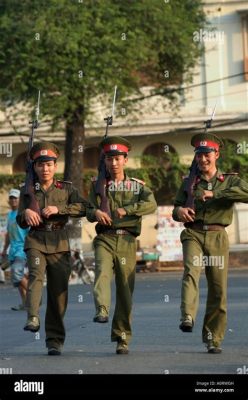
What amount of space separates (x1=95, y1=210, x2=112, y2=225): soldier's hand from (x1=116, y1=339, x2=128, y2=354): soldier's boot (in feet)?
3.69

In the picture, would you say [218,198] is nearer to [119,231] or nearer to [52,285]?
[119,231]

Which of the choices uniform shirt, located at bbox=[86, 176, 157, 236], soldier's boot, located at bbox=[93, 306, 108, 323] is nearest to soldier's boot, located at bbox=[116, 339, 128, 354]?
soldier's boot, located at bbox=[93, 306, 108, 323]

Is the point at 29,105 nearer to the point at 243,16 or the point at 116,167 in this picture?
the point at 243,16

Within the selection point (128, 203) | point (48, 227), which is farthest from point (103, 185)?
point (48, 227)

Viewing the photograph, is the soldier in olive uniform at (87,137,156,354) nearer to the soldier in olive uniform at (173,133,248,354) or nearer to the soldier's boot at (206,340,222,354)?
the soldier in olive uniform at (173,133,248,354)

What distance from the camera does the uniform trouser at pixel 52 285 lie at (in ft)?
40.1

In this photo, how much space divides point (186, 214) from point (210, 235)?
0.35m

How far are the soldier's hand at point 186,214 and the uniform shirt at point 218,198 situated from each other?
2.4 inches

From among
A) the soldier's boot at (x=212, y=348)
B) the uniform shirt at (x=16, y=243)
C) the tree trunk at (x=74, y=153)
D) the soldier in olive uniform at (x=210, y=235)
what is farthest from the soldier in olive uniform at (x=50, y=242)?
the tree trunk at (x=74, y=153)

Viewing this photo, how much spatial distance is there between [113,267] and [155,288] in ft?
38.6

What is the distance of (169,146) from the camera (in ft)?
139

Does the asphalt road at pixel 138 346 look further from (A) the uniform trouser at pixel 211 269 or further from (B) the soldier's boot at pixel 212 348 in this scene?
(A) the uniform trouser at pixel 211 269

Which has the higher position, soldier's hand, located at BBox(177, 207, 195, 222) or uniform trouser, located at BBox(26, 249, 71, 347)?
soldier's hand, located at BBox(177, 207, 195, 222)

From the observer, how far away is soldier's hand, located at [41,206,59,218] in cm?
1207
